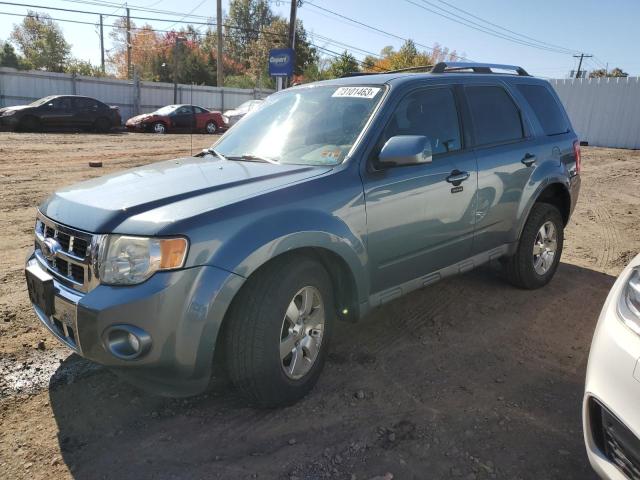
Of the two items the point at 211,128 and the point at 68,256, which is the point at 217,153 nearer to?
the point at 68,256

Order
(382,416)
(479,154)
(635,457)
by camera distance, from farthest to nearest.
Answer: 1. (479,154)
2. (382,416)
3. (635,457)

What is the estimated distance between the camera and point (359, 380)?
3285 mm

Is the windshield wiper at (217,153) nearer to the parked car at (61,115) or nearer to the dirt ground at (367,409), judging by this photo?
the dirt ground at (367,409)

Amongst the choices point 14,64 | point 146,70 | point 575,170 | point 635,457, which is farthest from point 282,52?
point 14,64

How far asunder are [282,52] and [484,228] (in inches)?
865

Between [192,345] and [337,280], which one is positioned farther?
[337,280]

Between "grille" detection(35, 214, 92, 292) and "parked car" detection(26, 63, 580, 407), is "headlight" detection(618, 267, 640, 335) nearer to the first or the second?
"parked car" detection(26, 63, 580, 407)

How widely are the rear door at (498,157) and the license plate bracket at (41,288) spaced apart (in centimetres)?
294

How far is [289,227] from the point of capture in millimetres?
Result: 2721

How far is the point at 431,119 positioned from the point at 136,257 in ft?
7.67

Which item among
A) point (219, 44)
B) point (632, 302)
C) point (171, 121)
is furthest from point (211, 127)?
point (632, 302)

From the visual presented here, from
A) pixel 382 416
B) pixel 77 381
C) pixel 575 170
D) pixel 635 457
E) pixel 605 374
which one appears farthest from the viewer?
pixel 575 170

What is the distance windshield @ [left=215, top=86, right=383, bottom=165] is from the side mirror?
10.1 inches

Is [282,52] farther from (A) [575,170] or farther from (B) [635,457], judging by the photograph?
(B) [635,457]
